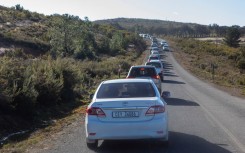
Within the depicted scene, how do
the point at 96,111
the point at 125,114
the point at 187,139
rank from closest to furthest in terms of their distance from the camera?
the point at 125,114 → the point at 96,111 → the point at 187,139

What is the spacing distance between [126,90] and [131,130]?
1.47 m

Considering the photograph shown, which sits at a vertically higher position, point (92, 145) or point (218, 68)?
point (92, 145)

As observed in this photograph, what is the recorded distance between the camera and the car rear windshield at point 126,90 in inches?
432

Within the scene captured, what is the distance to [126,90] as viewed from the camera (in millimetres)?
11227

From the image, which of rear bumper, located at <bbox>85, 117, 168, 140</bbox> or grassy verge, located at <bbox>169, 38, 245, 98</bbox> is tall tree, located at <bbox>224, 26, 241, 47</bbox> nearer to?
grassy verge, located at <bbox>169, 38, 245, 98</bbox>

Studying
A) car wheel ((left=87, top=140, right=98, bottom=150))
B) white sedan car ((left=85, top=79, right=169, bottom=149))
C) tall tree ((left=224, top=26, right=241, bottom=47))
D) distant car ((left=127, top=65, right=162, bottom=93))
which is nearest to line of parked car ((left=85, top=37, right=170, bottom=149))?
white sedan car ((left=85, top=79, right=169, bottom=149))

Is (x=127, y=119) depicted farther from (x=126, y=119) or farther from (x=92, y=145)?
(x=92, y=145)

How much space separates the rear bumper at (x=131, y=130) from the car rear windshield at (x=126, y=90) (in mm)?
990

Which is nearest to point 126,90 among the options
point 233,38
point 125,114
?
point 125,114

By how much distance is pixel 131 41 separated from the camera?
121 meters

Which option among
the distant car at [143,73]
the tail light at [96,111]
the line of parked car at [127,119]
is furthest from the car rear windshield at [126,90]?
the distant car at [143,73]

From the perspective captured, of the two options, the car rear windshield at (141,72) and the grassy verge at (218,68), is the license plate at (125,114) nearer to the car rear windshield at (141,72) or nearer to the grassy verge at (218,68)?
the car rear windshield at (141,72)

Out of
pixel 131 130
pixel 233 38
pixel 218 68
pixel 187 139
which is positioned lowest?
pixel 218 68

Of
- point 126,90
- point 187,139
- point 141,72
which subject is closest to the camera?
point 126,90
